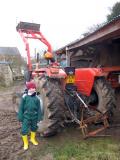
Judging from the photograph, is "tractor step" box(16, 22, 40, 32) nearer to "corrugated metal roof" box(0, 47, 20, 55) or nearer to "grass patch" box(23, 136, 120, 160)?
"grass patch" box(23, 136, 120, 160)

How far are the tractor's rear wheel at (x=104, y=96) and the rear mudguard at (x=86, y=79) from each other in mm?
251

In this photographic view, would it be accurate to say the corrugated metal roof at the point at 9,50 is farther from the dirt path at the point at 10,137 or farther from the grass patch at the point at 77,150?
the grass patch at the point at 77,150

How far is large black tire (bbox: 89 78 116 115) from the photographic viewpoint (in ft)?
22.4

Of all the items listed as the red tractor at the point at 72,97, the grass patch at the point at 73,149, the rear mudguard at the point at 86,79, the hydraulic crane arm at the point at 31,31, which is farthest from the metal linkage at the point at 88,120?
the hydraulic crane arm at the point at 31,31

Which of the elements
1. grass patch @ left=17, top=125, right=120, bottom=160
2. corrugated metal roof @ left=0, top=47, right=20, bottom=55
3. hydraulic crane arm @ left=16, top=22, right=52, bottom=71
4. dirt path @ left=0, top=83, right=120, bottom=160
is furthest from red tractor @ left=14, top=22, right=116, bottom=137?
corrugated metal roof @ left=0, top=47, right=20, bottom=55

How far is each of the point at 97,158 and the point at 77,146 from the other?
2.37 ft

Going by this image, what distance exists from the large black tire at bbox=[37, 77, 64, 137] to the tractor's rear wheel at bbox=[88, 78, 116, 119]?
3.94ft

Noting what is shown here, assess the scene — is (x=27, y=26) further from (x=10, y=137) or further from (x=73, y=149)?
(x=73, y=149)

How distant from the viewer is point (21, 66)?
30.9 meters

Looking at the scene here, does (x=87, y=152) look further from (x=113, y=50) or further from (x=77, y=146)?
(x=113, y=50)

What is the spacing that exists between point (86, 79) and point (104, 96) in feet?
1.87

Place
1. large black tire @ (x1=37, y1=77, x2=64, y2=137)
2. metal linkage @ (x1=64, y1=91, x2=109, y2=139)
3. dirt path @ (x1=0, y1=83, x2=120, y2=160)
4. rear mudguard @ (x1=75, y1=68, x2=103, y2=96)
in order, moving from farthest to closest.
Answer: rear mudguard @ (x1=75, y1=68, x2=103, y2=96) → metal linkage @ (x1=64, y1=91, x2=109, y2=139) → large black tire @ (x1=37, y1=77, x2=64, y2=137) → dirt path @ (x1=0, y1=83, x2=120, y2=160)

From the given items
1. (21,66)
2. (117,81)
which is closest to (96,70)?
(117,81)

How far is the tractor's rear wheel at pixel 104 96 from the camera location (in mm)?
6816
